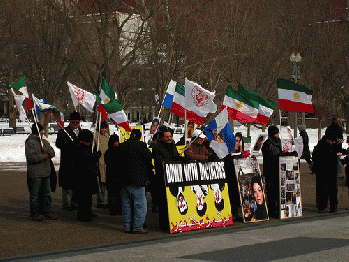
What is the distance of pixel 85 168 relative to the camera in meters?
11.9

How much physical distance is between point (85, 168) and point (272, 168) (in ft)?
11.7

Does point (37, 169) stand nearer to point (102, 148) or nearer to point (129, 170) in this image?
point (129, 170)

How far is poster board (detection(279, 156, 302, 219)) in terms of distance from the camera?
1238 centimetres

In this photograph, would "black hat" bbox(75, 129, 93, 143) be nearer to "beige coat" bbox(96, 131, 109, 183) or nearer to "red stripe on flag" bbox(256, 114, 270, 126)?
"beige coat" bbox(96, 131, 109, 183)

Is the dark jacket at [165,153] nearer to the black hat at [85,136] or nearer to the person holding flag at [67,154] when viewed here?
the black hat at [85,136]

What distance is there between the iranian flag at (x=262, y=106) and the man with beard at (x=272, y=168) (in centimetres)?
44

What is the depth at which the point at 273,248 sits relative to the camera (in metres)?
9.02

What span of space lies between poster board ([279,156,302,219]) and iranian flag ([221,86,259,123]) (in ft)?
3.54

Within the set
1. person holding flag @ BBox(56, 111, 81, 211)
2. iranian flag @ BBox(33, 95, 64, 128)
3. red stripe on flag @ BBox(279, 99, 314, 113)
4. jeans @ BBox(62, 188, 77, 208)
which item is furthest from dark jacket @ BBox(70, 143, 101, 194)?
red stripe on flag @ BBox(279, 99, 314, 113)

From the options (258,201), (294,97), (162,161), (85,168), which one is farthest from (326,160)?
(85,168)

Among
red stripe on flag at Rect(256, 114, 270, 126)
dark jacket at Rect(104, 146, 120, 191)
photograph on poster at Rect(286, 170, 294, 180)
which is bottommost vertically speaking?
photograph on poster at Rect(286, 170, 294, 180)

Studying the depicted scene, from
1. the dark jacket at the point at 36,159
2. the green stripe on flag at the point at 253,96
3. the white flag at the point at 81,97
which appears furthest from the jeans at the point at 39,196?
the green stripe on flag at the point at 253,96

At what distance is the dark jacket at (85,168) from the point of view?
11.8m

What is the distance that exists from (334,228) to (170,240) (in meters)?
2.86
